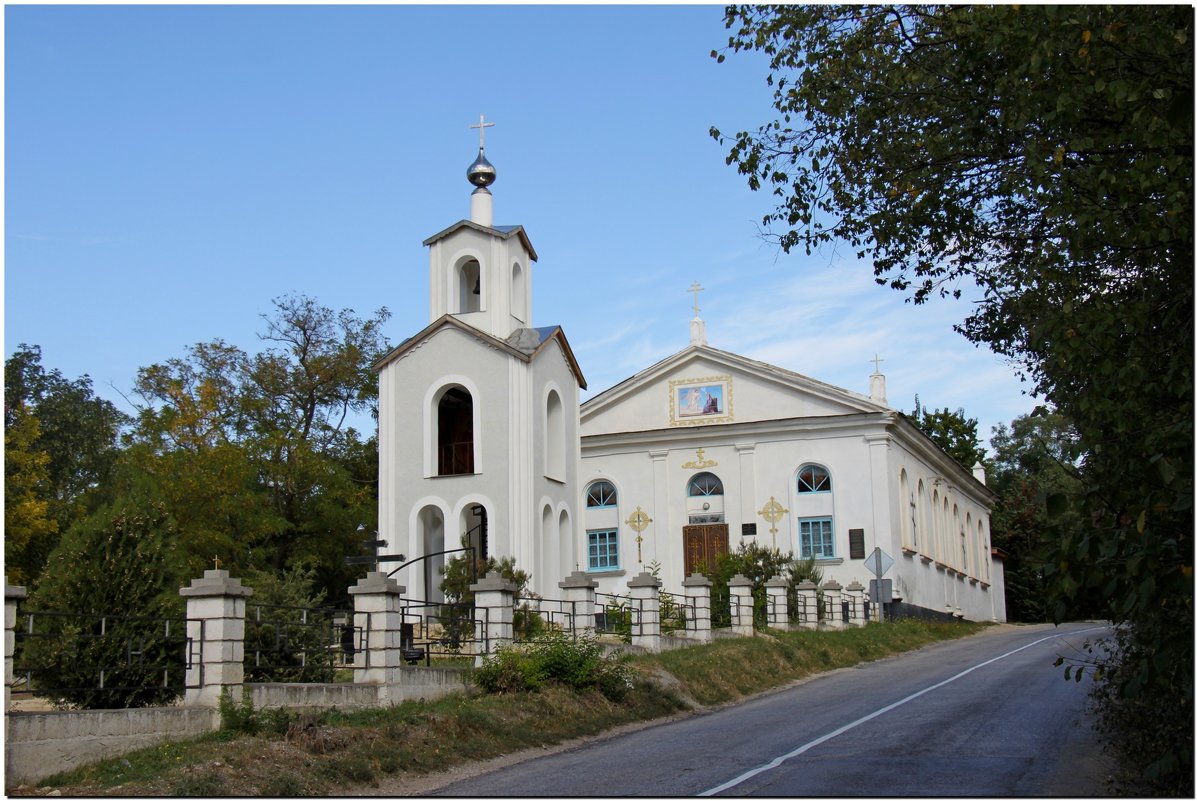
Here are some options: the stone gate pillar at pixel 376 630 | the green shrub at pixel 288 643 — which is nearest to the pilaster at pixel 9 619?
the green shrub at pixel 288 643

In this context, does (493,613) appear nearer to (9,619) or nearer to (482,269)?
(9,619)

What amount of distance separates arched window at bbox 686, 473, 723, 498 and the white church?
0.18 feet

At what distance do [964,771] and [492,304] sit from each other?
1929 centimetres

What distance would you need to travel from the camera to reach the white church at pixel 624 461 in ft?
93.2

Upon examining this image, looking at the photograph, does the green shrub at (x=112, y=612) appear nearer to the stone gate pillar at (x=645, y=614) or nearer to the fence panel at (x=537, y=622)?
the fence panel at (x=537, y=622)

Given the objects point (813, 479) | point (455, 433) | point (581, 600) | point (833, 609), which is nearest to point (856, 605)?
point (833, 609)

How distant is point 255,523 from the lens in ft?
129

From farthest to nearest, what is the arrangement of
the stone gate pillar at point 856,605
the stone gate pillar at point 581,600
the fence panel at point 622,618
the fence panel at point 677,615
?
1. the stone gate pillar at point 856,605
2. the fence panel at point 677,615
3. the fence panel at point 622,618
4. the stone gate pillar at point 581,600

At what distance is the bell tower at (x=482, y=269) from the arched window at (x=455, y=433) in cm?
197

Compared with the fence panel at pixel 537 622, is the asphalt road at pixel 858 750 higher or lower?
lower

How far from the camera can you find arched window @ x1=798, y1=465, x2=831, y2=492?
41625 mm

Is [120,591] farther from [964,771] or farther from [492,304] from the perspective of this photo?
[492,304]

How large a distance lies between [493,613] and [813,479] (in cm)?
2520

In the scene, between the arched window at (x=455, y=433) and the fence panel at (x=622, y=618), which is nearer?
the fence panel at (x=622, y=618)
